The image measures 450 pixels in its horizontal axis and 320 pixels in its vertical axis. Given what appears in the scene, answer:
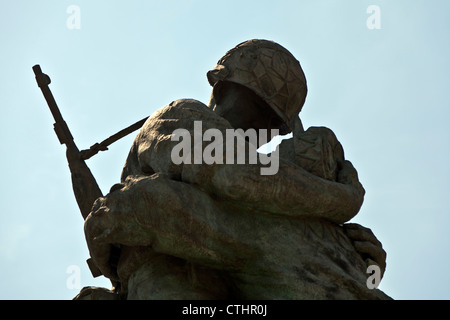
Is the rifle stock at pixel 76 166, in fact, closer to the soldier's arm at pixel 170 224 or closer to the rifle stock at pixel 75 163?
the rifle stock at pixel 75 163

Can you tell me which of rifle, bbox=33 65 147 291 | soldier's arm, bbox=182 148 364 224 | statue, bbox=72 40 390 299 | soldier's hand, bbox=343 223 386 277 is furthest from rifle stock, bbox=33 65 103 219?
soldier's hand, bbox=343 223 386 277

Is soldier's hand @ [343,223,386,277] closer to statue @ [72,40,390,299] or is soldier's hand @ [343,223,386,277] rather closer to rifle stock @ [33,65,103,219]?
statue @ [72,40,390,299]

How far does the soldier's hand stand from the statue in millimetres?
11

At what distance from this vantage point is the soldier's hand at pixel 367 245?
352 inches

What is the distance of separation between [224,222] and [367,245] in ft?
4.78

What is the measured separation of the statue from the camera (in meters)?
8.16

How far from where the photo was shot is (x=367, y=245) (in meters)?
8.97

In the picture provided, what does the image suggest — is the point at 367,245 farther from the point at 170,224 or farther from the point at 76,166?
the point at 76,166

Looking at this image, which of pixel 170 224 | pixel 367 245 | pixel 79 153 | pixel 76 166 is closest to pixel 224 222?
pixel 170 224

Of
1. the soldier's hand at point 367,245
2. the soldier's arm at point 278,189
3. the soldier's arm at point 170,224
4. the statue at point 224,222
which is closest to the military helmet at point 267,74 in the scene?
the statue at point 224,222

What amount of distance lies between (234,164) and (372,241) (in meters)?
1.64

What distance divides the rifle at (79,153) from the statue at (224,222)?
1.09 m

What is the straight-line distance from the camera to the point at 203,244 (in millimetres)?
8172

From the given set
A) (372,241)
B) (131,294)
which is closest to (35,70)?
(131,294)
